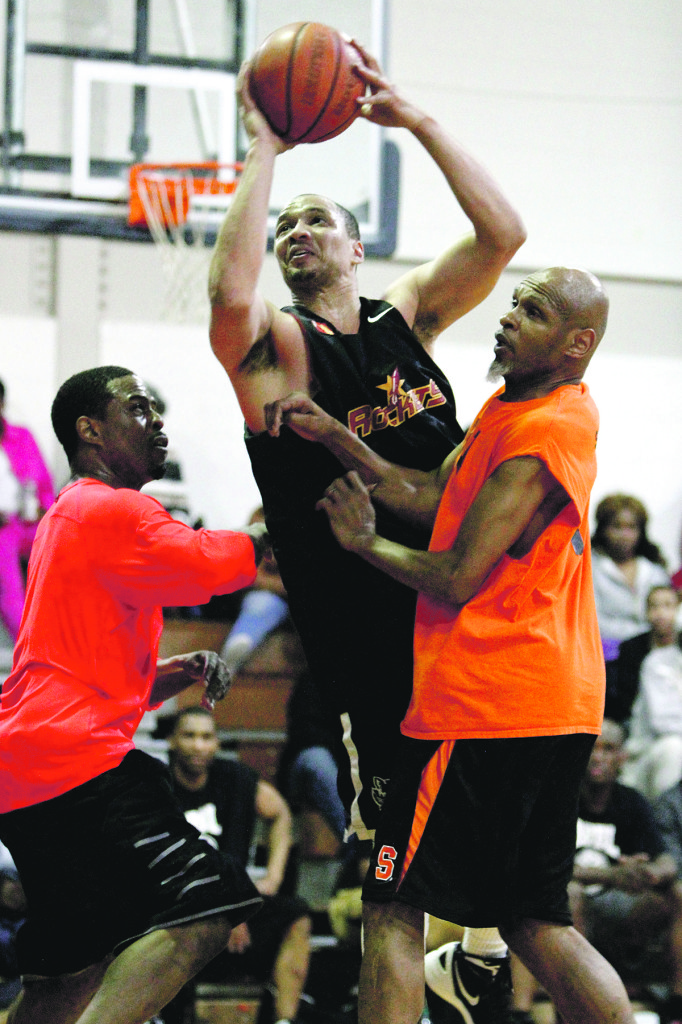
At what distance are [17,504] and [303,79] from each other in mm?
5620

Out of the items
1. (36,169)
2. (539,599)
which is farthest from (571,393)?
(36,169)

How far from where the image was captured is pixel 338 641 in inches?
125

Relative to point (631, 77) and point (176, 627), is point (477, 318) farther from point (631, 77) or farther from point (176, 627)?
point (176, 627)

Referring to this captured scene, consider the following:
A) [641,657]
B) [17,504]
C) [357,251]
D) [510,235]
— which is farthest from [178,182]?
[510,235]

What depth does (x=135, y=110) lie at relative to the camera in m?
8.67

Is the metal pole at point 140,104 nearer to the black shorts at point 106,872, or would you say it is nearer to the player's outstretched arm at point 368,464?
the player's outstretched arm at point 368,464

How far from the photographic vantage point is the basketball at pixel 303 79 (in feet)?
9.52

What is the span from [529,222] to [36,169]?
14.2 ft

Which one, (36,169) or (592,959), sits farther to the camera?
(36,169)

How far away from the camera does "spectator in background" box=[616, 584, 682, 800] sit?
22.1ft

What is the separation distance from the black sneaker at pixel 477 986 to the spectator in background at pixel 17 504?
489 centimetres

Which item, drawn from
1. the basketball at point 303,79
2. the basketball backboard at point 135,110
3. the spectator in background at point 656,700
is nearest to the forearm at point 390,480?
the basketball at point 303,79

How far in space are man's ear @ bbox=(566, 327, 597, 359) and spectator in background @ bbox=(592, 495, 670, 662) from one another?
4890mm

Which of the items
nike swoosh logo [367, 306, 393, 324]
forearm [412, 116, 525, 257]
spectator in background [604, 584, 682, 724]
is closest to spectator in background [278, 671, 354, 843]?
spectator in background [604, 584, 682, 724]
